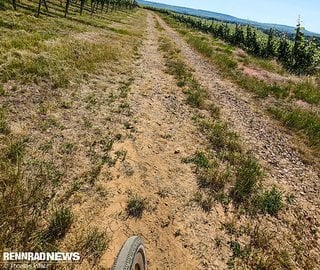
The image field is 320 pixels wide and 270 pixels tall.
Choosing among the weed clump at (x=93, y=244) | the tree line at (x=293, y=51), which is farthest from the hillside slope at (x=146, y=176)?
the tree line at (x=293, y=51)

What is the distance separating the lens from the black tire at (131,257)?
159 inches

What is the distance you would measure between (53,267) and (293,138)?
1242cm

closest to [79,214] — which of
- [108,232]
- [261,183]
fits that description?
[108,232]

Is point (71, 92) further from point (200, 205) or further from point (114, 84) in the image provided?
point (200, 205)

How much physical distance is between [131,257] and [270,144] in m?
10.5

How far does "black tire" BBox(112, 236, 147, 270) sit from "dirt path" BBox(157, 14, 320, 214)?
619cm

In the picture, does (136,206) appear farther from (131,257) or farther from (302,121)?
(302,121)

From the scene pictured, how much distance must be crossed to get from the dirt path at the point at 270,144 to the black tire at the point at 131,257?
6190 mm

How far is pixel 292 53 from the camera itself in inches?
1709

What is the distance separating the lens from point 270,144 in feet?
43.2

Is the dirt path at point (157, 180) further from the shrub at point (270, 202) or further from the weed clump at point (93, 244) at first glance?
the shrub at point (270, 202)

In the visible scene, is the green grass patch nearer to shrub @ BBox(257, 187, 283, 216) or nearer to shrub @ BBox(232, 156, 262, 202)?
shrub @ BBox(232, 156, 262, 202)

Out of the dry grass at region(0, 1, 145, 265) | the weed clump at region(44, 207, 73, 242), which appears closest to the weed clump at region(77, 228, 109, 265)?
the dry grass at region(0, 1, 145, 265)

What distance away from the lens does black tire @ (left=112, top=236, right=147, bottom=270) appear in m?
4.04
